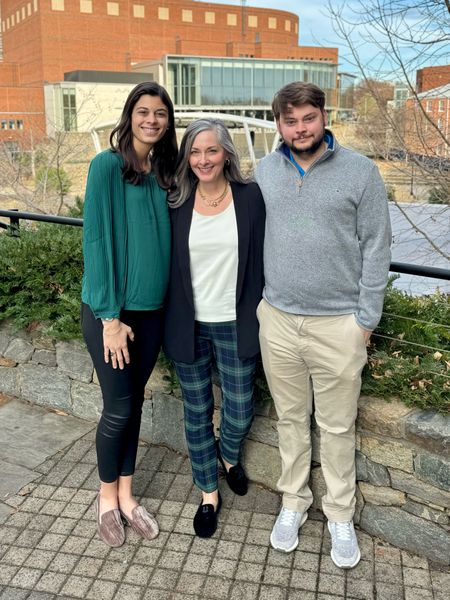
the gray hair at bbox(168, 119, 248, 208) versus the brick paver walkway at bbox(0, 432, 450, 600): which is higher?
the gray hair at bbox(168, 119, 248, 208)

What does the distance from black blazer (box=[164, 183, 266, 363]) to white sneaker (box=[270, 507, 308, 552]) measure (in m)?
0.85

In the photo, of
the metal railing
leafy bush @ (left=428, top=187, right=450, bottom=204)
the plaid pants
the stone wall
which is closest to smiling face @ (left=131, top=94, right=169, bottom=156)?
the plaid pants

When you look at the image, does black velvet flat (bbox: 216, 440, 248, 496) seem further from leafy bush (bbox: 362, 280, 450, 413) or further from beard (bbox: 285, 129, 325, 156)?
beard (bbox: 285, 129, 325, 156)

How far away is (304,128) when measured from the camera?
2.58 metres

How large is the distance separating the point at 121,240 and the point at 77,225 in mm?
1583

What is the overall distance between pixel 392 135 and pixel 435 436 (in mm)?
5249

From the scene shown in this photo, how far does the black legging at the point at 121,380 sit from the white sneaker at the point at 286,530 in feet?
2.79

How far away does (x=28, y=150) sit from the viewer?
679 inches

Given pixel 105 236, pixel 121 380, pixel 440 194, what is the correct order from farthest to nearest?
1. pixel 440 194
2. pixel 121 380
3. pixel 105 236

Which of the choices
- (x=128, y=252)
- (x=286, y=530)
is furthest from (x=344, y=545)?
→ (x=128, y=252)

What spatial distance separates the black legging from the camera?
289cm

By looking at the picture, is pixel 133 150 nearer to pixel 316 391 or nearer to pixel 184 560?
pixel 316 391

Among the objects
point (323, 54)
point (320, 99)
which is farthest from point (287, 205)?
point (323, 54)

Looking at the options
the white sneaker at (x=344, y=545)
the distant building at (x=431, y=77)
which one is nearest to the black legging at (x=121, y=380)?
the white sneaker at (x=344, y=545)
